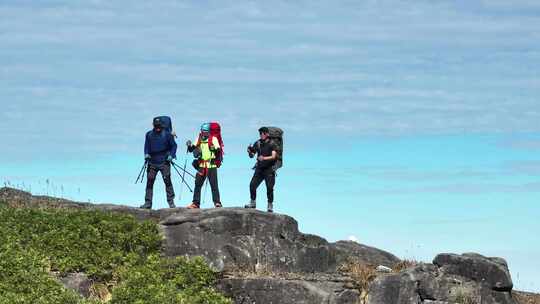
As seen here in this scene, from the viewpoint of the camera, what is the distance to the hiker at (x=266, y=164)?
27766mm

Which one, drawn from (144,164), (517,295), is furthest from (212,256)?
(517,295)

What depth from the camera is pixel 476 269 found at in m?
23.8

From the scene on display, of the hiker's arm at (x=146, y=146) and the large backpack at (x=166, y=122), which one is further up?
the large backpack at (x=166, y=122)

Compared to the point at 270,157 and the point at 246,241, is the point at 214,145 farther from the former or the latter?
the point at 246,241

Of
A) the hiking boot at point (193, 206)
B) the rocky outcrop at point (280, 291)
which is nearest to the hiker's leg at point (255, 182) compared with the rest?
the hiking boot at point (193, 206)

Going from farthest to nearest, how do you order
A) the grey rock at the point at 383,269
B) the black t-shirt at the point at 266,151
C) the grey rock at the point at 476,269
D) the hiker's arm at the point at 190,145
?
the hiker's arm at the point at 190,145 → the black t-shirt at the point at 266,151 → the grey rock at the point at 383,269 → the grey rock at the point at 476,269

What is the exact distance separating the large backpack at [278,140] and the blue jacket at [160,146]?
9.52 feet

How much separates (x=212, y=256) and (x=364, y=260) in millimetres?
5457

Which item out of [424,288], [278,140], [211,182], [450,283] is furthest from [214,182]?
[450,283]

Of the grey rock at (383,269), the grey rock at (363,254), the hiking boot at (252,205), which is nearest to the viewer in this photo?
the grey rock at (383,269)

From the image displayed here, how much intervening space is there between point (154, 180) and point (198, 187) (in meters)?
1.35

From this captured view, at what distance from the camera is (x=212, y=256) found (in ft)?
79.1

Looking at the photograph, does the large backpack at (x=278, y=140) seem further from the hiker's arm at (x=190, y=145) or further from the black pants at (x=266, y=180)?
the hiker's arm at (x=190, y=145)

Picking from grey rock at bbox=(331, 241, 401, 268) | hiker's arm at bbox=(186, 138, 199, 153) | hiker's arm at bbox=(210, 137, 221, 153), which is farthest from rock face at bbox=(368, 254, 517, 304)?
hiker's arm at bbox=(186, 138, 199, 153)
